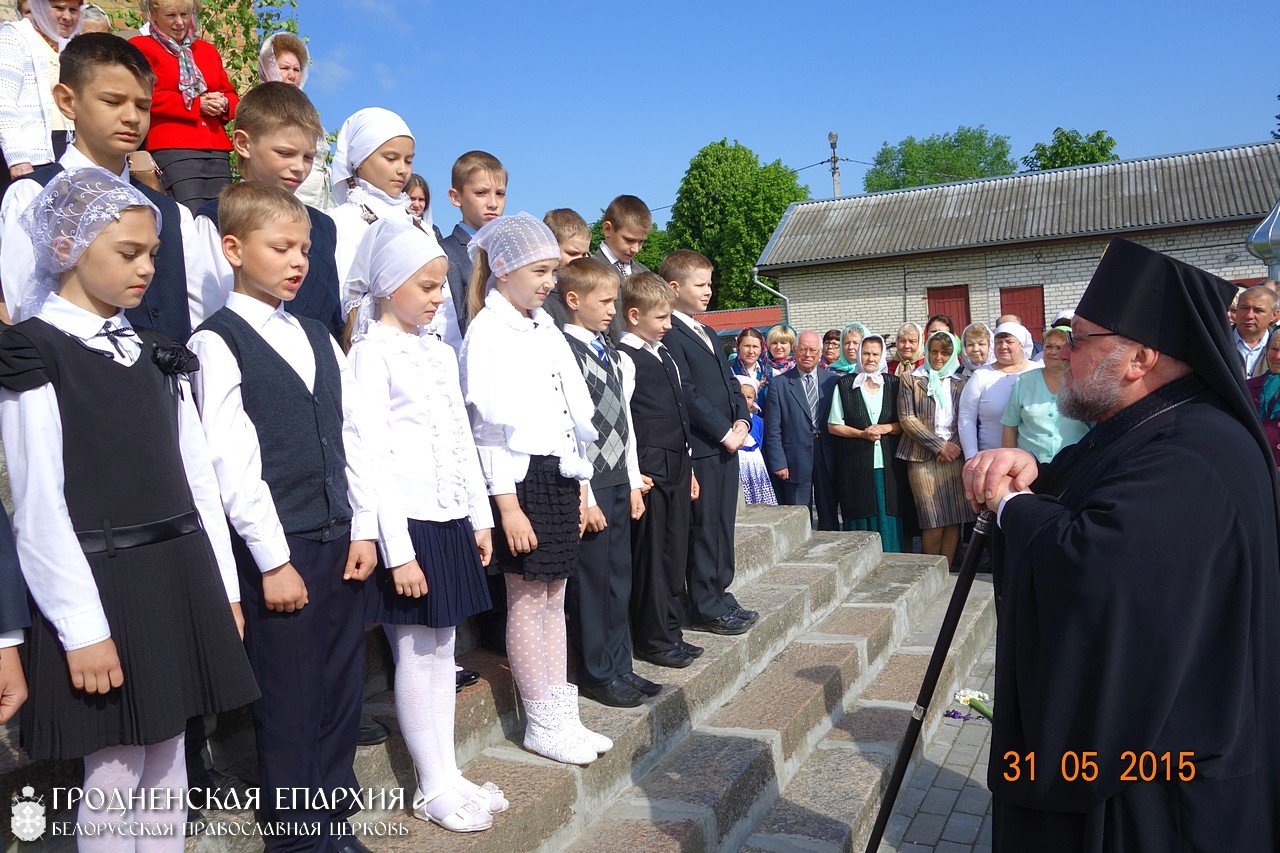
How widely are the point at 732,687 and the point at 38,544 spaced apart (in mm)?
3224

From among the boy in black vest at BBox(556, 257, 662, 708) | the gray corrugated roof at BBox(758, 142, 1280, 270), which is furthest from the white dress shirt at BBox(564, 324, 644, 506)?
the gray corrugated roof at BBox(758, 142, 1280, 270)

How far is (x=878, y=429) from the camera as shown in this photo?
7566mm

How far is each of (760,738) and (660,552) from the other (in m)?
0.97

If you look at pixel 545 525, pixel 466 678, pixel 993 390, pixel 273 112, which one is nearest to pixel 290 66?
pixel 273 112

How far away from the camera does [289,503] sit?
2574 millimetres

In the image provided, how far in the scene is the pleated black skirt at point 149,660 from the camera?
2.05 m

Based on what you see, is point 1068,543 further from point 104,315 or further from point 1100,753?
point 104,315

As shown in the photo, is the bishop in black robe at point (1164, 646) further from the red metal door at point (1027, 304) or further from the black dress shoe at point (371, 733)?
the red metal door at point (1027, 304)

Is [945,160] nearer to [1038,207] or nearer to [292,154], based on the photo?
[1038,207]

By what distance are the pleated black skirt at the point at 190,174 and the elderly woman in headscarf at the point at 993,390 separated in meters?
5.35

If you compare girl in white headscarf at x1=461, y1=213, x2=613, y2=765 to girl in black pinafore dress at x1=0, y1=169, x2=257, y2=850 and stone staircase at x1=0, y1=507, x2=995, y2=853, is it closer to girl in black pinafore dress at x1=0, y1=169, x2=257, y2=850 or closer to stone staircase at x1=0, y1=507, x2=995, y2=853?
stone staircase at x1=0, y1=507, x2=995, y2=853

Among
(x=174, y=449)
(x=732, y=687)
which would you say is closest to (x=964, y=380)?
(x=732, y=687)

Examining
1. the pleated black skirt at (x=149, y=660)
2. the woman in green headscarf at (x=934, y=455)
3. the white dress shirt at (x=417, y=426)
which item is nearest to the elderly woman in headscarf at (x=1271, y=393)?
the woman in green headscarf at (x=934, y=455)

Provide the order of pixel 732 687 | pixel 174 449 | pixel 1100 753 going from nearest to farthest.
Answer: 1. pixel 1100 753
2. pixel 174 449
3. pixel 732 687
